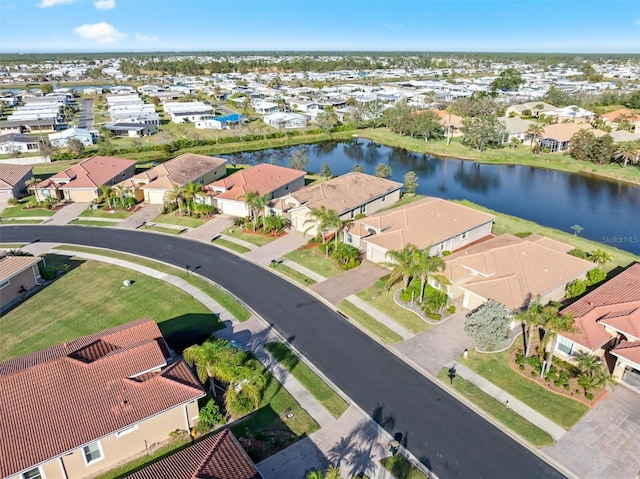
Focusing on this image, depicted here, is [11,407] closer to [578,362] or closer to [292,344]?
[292,344]

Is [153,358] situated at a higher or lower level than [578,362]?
higher

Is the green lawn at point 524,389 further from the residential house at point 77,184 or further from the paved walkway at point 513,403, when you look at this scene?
the residential house at point 77,184

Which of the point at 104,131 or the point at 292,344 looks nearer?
the point at 292,344

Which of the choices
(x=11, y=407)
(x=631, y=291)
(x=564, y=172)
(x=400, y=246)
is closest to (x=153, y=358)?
(x=11, y=407)

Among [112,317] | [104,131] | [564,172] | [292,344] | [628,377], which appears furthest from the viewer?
[104,131]

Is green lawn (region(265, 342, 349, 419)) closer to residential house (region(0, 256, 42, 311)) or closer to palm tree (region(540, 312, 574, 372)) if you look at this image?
palm tree (region(540, 312, 574, 372))

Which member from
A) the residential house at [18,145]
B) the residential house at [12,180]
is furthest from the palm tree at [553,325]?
the residential house at [18,145]

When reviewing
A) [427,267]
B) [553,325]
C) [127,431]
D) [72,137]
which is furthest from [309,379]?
[72,137]
